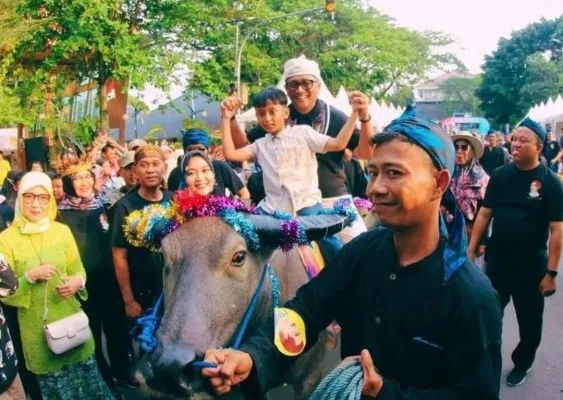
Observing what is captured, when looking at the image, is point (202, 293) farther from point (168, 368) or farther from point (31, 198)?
point (31, 198)

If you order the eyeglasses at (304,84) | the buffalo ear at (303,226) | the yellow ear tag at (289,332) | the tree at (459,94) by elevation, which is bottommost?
the yellow ear tag at (289,332)

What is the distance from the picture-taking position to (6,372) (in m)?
4.14

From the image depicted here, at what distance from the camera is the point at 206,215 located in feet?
12.4

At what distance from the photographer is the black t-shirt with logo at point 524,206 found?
19.8ft

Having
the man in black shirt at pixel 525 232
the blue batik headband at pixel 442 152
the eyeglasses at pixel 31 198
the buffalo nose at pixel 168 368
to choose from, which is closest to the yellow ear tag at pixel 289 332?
the buffalo nose at pixel 168 368

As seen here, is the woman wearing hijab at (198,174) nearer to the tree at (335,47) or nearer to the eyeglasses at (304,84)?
the eyeglasses at (304,84)

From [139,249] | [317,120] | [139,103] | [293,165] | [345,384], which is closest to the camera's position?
[345,384]

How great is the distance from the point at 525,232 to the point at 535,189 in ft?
1.37

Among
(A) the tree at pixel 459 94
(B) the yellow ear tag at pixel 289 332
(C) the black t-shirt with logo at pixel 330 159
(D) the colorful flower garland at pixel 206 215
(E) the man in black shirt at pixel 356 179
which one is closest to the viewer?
(B) the yellow ear tag at pixel 289 332

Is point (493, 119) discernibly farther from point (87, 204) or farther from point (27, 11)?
point (87, 204)

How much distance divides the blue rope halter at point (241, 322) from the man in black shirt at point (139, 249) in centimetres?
188

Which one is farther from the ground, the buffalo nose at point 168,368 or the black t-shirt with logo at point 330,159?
the black t-shirt with logo at point 330,159

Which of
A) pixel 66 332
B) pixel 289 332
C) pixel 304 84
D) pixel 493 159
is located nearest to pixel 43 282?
pixel 66 332

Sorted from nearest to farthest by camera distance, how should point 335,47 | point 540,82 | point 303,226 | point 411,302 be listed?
point 411,302 < point 303,226 < point 335,47 < point 540,82
